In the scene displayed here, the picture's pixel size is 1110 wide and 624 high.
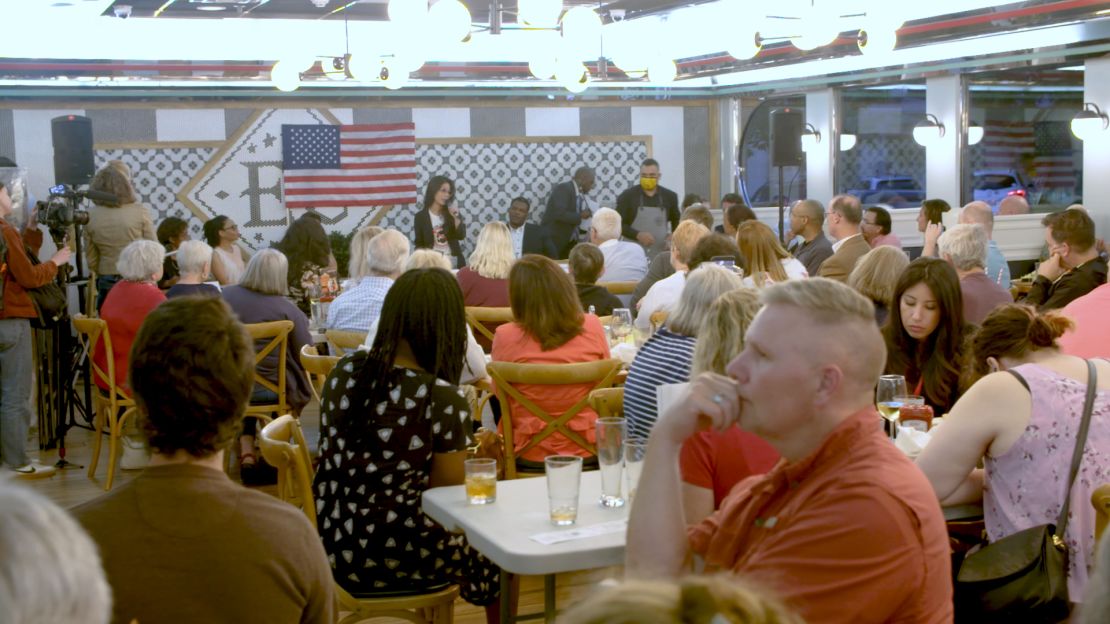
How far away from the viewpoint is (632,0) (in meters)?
9.35

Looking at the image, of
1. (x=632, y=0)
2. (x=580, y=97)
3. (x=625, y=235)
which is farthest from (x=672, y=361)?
(x=580, y=97)

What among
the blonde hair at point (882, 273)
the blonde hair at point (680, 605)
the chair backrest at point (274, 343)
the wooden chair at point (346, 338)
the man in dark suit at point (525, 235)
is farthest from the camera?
the man in dark suit at point (525, 235)

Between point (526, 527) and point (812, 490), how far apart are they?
98 centimetres

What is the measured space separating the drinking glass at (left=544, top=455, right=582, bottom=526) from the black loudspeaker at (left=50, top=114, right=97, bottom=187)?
735cm

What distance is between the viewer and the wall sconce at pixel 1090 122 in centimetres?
984

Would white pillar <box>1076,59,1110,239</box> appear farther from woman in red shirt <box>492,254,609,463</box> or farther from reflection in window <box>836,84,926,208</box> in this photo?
woman in red shirt <box>492,254,609,463</box>

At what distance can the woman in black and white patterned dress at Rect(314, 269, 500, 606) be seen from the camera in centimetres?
309

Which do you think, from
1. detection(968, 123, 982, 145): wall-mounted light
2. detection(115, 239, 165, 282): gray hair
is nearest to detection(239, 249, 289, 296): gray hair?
detection(115, 239, 165, 282): gray hair

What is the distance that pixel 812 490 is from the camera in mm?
1833

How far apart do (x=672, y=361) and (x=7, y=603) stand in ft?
9.51

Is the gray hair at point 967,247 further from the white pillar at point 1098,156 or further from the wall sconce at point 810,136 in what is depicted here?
the wall sconce at point 810,136

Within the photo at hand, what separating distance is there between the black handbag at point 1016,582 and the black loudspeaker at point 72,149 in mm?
7811

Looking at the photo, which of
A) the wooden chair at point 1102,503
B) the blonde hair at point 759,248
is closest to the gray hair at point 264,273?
the blonde hair at point 759,248

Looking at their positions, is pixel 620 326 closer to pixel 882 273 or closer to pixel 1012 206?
pixel 882 273
